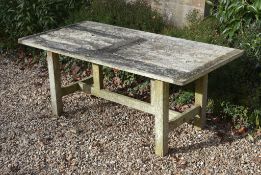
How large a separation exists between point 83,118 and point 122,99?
0.52m

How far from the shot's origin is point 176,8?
6.05 metres

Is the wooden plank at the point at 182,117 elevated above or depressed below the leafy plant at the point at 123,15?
below

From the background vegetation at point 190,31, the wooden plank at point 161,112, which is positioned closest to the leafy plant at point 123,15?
the background vegetation at point 190,31

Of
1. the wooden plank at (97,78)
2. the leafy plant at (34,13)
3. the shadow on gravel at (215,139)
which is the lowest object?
the shadow on gravel at (215,139)

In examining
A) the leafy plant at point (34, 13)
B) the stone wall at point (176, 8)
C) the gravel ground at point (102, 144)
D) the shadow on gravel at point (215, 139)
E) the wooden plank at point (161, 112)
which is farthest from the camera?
the leafy plant at point (34, 13)

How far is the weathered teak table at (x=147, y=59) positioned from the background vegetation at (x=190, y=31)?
43 centimetres

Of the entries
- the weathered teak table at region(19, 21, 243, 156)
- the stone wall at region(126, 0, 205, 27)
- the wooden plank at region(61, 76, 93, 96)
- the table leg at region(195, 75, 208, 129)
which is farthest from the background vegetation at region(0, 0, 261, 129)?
the wooden plank at region(61, 76, 93, 96)

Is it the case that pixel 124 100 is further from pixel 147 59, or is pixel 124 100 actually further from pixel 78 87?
pixel 147 59

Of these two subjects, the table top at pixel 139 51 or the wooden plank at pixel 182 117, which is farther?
the wooden plank at pixel 182 117

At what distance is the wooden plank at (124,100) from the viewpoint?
14.8 feet

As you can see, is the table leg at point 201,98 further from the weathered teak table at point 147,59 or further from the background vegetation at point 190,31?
the background vegetation at point 190,31

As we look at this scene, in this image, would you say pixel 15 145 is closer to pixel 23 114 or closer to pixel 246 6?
pixel 23 114

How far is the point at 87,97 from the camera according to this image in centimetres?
548

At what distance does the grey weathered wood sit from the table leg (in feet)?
4.67
